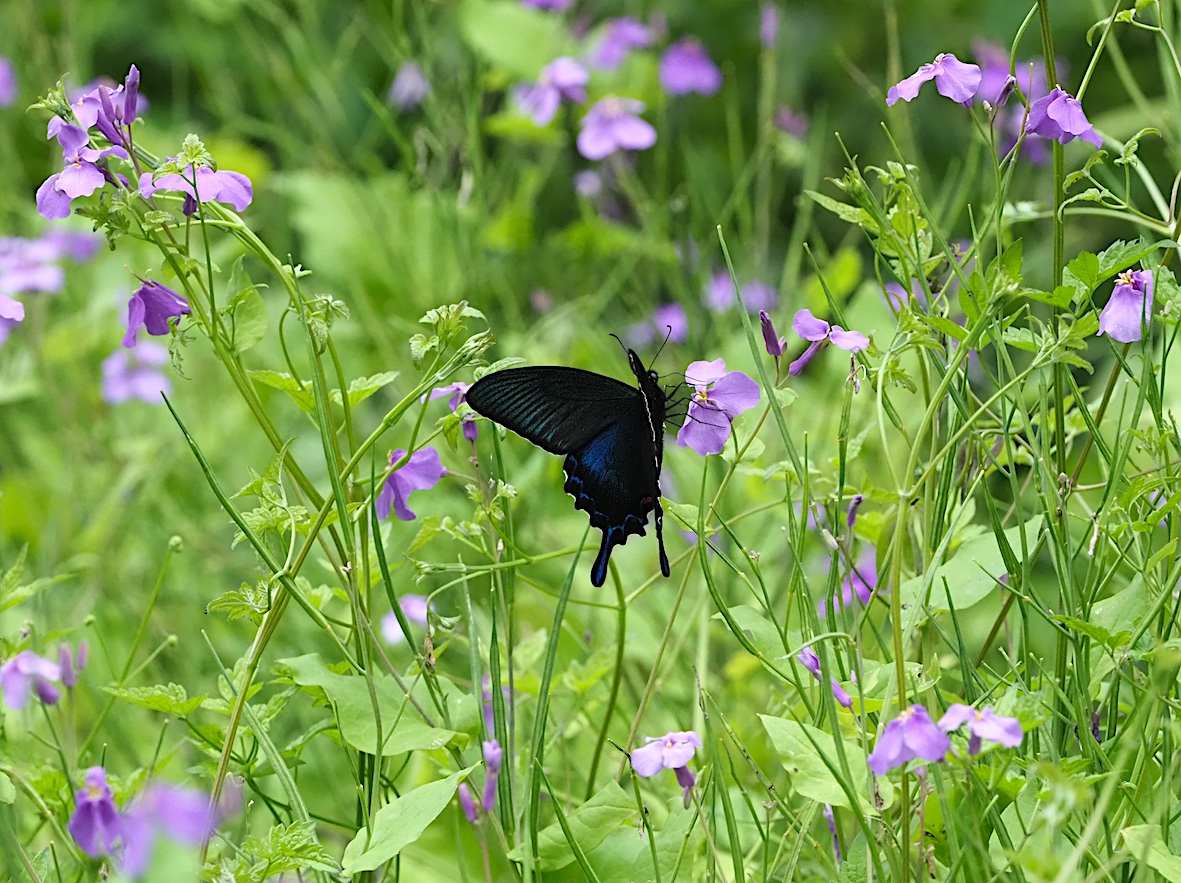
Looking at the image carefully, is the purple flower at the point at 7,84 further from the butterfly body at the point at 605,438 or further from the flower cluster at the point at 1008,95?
the flower cluster at the point at 1008,95

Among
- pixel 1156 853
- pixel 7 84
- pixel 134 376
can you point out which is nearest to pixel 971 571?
pixel 1156 853

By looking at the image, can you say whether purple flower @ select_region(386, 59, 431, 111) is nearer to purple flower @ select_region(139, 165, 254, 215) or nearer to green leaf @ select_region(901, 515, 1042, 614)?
purple flower @ select_region(139, 165, 254, 215)

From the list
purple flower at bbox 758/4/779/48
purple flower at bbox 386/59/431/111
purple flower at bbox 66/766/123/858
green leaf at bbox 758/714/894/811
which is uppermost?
purple flower at bbox 386/59/431/111

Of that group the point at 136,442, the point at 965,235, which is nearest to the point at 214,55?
the point at 136,442

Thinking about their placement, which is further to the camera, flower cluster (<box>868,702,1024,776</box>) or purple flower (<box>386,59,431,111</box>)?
purple flower (<box>386,59,431,111</box>)

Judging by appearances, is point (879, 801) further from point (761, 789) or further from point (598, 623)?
point (598, 623)

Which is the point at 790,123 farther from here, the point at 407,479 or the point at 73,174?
the point at 73,174

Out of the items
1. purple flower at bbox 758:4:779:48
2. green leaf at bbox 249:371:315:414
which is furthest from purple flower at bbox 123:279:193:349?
purple flower at bbox 758:4:779:48
